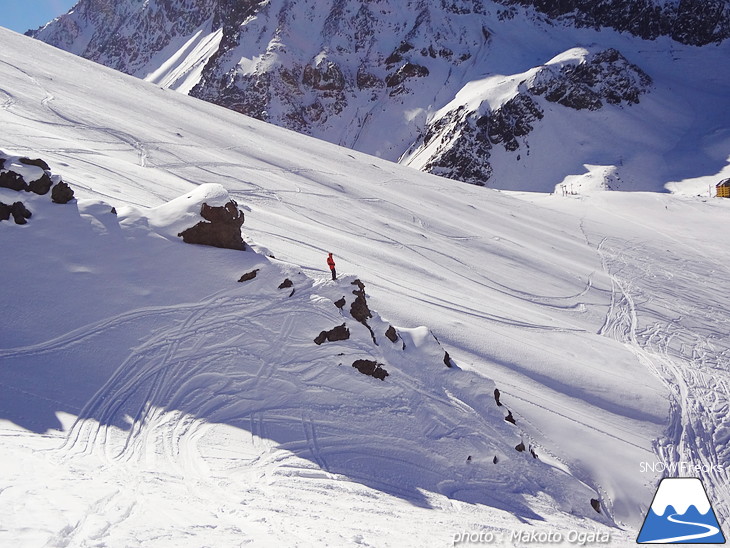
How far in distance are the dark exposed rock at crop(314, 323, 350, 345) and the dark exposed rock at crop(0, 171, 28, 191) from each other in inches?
330

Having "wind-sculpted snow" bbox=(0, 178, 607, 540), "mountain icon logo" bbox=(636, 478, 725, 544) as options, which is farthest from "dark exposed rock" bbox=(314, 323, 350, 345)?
"mountain icon logo" bbox=(636, 478, 725, 544)

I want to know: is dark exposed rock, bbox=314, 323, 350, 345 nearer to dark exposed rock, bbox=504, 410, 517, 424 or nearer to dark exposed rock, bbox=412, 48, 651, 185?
dark exposed rock, bbox=504, 410, 517, 424

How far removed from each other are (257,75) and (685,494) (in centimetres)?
10537

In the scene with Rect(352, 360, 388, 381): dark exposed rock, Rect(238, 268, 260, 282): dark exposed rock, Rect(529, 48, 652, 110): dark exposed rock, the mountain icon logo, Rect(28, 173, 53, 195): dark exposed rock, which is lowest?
the mountain icon logo

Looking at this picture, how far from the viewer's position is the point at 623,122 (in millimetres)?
75000

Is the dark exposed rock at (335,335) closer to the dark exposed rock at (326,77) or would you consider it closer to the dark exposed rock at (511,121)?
the dark exposed rock at (511,121)

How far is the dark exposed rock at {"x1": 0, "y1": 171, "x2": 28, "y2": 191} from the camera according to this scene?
39.8 ft

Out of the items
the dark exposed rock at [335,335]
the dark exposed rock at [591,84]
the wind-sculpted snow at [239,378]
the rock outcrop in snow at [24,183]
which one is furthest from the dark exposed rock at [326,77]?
the dark exposed rock at [335,335]

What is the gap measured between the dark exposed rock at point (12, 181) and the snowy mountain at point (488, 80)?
6358 cm

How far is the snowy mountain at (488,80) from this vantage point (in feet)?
239

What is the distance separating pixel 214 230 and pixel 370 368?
5.47 meters

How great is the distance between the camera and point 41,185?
1277 cm

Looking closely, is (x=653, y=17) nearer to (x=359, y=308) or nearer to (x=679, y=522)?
(x=359, y=308)

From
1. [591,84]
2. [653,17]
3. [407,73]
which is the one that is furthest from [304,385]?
[653,17]
